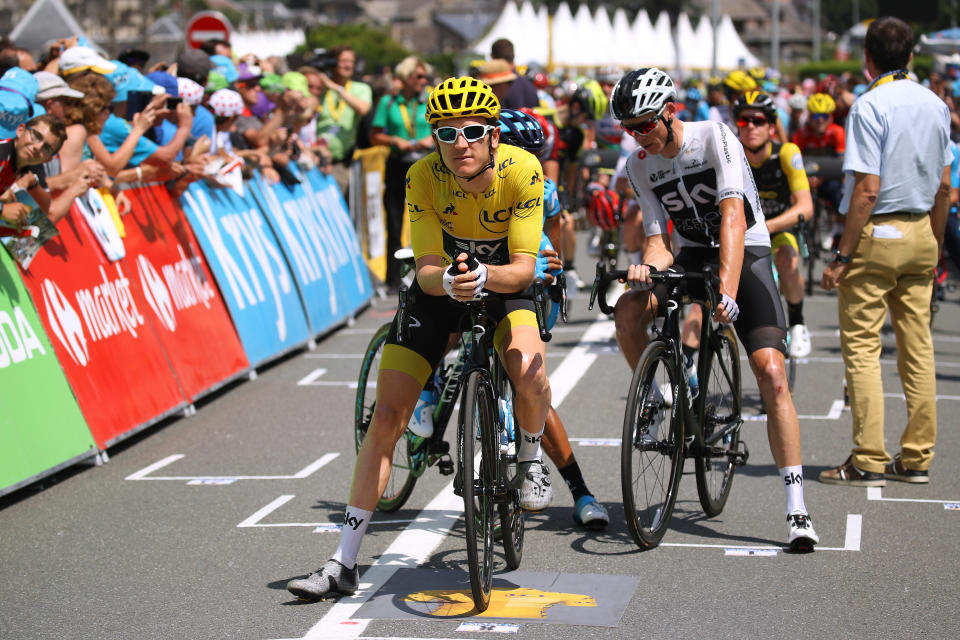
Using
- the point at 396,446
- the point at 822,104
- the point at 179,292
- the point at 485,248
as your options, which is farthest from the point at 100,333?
the point at 822,104

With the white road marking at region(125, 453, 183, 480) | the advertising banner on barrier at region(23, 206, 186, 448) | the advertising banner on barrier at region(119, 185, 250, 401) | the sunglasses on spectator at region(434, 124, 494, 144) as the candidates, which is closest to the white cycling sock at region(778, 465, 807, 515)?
the sunglasses on spectator at region(434, 124, 494, 144)

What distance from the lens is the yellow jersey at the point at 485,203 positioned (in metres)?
5.61

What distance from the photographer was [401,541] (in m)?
6.46

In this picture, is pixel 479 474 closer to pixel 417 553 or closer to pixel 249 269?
pixel 417 553

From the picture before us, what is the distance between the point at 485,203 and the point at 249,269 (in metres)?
5.81

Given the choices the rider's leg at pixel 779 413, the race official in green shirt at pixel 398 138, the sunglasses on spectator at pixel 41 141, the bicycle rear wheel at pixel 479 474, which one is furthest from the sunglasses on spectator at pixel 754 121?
the race official in green shirt at pixel 398 138

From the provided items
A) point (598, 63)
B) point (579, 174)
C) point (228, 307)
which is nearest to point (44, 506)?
point (228, 307)

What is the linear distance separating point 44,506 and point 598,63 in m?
74.3

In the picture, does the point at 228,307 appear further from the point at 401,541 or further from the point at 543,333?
the point at 543,333

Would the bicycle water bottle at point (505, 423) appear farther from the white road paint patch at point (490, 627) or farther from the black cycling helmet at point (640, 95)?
the black cycling helmet at point (640, 95)

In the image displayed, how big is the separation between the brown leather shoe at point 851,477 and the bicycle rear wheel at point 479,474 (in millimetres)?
2700

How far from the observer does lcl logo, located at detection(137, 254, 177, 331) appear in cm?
939

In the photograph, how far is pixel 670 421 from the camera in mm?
6422

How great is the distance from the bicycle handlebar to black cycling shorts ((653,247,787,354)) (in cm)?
18
